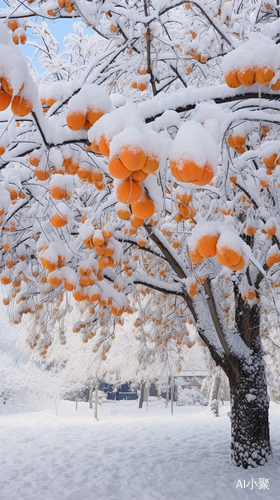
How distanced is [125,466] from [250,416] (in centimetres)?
232

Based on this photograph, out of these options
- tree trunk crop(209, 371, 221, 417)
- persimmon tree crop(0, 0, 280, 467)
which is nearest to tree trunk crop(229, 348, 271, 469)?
persimmon tree crop(0, 0, 280, 467)

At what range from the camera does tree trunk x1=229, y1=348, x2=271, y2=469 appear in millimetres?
5570

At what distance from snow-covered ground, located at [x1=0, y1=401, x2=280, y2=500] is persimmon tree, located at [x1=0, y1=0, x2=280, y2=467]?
69 centimetres

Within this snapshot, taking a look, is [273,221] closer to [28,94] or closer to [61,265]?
[61,265]

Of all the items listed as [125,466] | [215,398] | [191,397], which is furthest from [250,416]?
[191,397]

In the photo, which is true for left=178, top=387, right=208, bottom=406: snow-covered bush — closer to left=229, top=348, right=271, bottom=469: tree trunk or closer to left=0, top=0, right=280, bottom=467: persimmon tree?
left=0, top=0, right=280, bottom=467: persimmon tree

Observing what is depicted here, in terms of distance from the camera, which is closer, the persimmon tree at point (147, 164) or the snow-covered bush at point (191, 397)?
the persimmon tree at point (147, 164)

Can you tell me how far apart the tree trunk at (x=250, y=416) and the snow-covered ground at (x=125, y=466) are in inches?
7.6

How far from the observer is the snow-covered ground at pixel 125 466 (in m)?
4.86

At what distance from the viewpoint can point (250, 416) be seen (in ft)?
18.4

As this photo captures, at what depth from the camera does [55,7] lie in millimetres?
3523

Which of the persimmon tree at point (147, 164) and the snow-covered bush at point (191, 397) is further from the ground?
the persimmon tree at point (147, 164)

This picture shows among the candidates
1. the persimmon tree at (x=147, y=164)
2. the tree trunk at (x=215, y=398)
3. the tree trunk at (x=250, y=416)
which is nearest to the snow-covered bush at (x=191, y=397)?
the tree trunk at (x=215, y=398)

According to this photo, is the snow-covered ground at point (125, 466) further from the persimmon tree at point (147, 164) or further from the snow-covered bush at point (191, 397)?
Result: the snow-covered bush at point (191, 397)
